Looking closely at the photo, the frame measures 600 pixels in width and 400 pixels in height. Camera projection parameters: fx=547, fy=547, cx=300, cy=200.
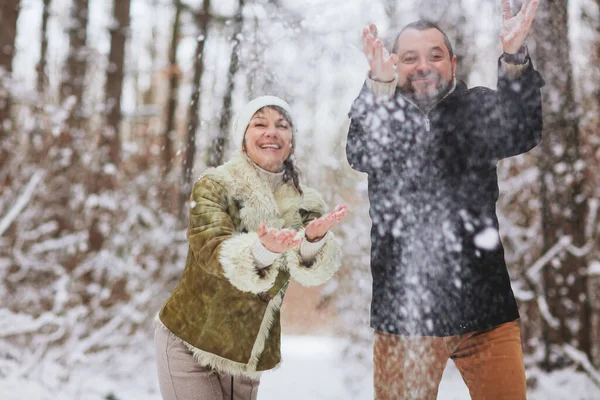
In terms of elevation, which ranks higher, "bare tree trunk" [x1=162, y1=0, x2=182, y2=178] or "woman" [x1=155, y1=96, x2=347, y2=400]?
"bare tree trunk" [x1=162, y1=0, x2=182, y2=178]

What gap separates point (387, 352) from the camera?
2.11 m

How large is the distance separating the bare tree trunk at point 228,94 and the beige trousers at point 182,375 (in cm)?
222

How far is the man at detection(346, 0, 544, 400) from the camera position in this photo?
1992 millimetres

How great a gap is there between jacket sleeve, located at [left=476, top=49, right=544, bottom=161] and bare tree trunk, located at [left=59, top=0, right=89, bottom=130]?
5.99 m

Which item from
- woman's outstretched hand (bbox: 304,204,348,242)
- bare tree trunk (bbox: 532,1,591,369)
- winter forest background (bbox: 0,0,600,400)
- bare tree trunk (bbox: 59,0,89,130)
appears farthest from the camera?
bare tree trunk (bbox: 59,0,89,130)

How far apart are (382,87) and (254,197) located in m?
0.64

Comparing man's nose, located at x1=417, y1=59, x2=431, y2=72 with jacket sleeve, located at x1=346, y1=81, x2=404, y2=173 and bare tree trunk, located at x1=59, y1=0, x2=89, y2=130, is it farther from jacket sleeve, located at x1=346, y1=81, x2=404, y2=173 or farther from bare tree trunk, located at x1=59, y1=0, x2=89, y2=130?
bare tree trunk, located at x1=59, y1=0, x2=89, y2=130

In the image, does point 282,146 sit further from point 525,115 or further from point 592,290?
point 592,290

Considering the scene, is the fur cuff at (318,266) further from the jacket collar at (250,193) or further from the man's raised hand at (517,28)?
the man's raised hand at (517,28)

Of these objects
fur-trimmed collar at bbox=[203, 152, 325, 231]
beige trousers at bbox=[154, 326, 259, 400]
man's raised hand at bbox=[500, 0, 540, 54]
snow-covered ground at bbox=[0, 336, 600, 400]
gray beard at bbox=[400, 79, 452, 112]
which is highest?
man's raised hand at bbox=[500, 0, 540, 54]

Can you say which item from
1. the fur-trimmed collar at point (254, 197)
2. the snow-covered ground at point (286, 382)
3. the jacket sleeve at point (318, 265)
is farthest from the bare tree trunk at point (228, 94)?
the snow-covered ground at point (286, 382)

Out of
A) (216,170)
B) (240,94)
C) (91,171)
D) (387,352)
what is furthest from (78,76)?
(387,352)

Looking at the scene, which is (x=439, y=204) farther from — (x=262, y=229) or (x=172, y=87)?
(x=172, y=87)

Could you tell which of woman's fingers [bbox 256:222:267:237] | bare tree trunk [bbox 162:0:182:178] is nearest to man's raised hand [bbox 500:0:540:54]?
woman's fingers [bbox 256:222:267:237]
